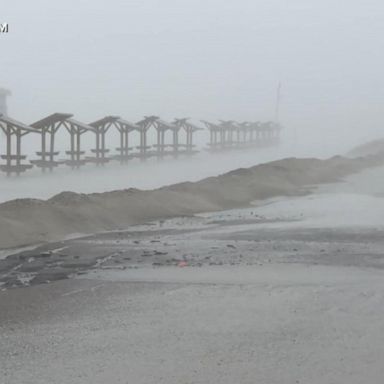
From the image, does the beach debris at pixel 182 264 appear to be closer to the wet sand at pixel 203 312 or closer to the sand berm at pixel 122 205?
the wet sand at pixel 203 312

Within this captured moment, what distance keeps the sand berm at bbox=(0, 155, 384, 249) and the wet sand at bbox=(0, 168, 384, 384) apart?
1065mm

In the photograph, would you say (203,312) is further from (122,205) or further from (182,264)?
(122,205)

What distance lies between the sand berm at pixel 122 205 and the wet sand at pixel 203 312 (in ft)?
3.49

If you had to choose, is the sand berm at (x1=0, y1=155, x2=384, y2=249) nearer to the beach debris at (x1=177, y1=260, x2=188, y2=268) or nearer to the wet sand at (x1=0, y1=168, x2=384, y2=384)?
the wet sand at (x1=0, y1=168, x2=384, y2=384)

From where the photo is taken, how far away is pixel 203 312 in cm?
671

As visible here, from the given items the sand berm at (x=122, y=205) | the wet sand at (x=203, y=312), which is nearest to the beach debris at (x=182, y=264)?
the wet sand at (x=203, y=312)

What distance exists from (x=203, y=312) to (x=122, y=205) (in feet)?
27.5

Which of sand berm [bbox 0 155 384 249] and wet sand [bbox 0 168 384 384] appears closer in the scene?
wet sand [bbox 0 168 384 384]

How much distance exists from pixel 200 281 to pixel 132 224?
5.90m

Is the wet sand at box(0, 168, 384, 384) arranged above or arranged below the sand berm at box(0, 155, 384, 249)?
above

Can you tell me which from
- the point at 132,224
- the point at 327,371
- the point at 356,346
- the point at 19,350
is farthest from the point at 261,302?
the point at 132,224

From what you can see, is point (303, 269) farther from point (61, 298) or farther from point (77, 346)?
point (77, 346)

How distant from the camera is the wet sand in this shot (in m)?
5.11

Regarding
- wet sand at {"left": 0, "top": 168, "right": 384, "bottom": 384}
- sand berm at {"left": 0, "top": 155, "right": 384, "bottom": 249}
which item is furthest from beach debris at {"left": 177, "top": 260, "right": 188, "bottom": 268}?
sand berm at {"left": 0, "top": 155, "right": 384, "bottom": 249}
